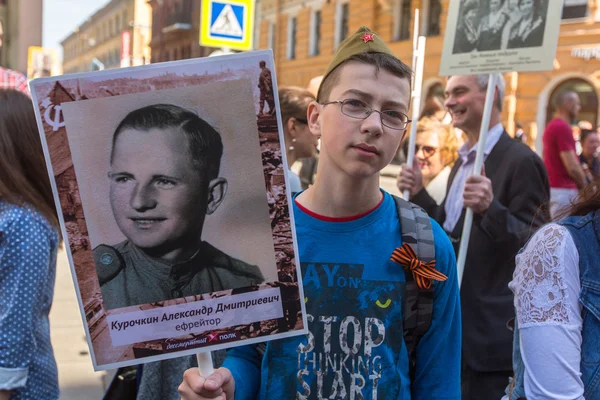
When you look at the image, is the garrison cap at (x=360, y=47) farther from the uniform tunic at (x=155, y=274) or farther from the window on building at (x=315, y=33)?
the window on building at (x=315, y=33)

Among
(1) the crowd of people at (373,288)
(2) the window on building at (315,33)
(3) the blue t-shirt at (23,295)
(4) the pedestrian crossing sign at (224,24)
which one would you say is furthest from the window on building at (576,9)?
(3) the blue t-shirt at (23,295)

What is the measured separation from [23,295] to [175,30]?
141 feet

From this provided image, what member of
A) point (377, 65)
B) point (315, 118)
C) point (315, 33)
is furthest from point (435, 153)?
point (315, 33)

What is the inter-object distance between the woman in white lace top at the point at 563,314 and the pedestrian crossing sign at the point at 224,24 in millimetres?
5685

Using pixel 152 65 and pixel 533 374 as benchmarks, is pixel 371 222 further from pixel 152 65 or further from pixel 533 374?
pixel 152 65

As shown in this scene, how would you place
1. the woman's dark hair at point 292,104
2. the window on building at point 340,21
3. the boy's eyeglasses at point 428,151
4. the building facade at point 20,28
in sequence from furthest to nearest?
1. the window on building at point 340,21
2. the building facade at point 20,28
3. the boy's eyeglasses at point 428,151
4. the woman's dark hair at point 292,104

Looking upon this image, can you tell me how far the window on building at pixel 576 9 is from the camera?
1559 cm

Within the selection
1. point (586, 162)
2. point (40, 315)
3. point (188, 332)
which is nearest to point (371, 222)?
point (188, 332)

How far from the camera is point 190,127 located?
1469mm

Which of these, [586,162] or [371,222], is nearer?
[371,222]

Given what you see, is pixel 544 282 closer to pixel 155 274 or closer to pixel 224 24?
pixel 155 274

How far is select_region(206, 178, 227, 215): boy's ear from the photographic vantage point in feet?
4.88

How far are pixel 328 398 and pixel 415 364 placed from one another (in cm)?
23

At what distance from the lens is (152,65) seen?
1.40 m
